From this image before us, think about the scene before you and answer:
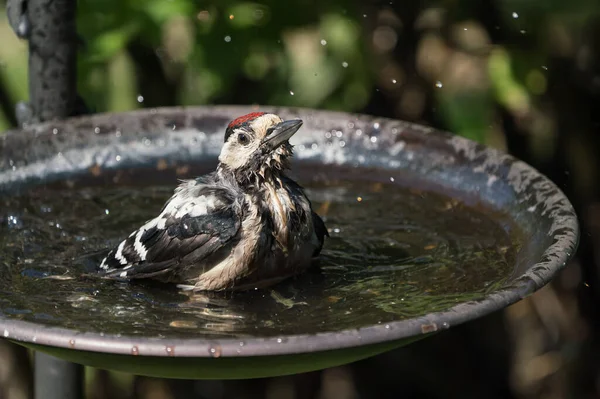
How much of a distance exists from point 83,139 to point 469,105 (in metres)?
2.08

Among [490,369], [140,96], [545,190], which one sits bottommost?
[490,369]

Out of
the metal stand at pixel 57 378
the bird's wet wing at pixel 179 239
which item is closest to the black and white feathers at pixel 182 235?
the bird's wet wing at pixel 179 239

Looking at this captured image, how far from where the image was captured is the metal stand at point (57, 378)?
395 cm

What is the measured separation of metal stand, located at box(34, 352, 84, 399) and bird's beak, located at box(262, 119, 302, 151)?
4.06ft

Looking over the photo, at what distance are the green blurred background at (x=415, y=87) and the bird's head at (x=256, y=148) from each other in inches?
62.5

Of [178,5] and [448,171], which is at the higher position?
[178,5]

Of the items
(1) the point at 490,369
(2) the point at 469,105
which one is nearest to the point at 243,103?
(2) the point at 469,105

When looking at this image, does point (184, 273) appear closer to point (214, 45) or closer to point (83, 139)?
point (83, 139)

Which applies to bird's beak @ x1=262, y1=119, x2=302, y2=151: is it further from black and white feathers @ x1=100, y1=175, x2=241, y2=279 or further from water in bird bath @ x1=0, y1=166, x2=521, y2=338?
water in bird bath @ x1=0, y1=166, x2=521, y2=338

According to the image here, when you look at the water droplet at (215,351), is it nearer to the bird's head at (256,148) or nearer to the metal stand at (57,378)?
the bird's head at (256,148)

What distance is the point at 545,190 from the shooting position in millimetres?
3465

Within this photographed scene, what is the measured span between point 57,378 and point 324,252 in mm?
1192

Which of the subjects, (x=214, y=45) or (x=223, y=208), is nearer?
(x=223, y=208)

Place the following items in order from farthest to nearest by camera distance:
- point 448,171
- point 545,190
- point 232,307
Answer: point 448,171
point 545,190
point 232,307
